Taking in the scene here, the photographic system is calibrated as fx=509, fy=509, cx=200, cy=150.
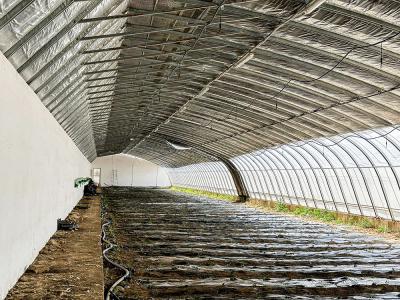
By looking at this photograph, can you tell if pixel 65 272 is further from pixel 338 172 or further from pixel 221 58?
pixel 338 172

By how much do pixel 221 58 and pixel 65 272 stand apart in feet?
23.2

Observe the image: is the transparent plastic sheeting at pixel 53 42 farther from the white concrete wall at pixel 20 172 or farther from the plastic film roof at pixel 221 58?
the white concrete wall at pixel 20 172

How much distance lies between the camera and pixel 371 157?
18469 millimetres

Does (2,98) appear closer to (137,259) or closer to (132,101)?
(137,259)

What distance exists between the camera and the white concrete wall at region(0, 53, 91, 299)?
529 centimetres

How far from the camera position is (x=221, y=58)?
12891 millimetres

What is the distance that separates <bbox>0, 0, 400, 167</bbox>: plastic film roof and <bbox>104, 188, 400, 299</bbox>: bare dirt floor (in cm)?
361

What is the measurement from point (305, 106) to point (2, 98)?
12.4m

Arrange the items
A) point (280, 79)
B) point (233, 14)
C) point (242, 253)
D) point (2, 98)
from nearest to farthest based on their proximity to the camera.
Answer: point (2, 98) → point (233, 14) → point (242, 253) → point (280, 79)

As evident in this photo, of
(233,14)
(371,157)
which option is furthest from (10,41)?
(371,157)

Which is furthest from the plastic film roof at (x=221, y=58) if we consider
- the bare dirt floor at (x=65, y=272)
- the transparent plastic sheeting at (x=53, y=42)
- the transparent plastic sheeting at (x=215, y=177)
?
the transparent plastic sheeting at (x=215, y=177)

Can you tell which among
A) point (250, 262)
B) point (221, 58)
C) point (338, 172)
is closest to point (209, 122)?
point (338, 172)

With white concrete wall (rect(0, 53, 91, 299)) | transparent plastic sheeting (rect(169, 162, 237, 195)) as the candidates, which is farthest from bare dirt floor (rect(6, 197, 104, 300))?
transparent plastic sheeting (rect(169, 162, 237, 195))

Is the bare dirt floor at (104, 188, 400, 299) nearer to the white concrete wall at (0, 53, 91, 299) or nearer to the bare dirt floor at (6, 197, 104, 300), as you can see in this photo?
the bare dirt floor at (6, 197, 104, 300)
